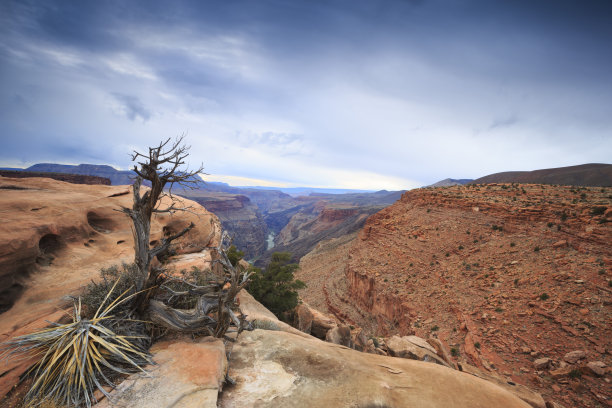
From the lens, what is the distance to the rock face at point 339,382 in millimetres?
4168

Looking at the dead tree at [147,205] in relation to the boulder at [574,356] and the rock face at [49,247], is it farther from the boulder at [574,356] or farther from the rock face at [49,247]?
the boulder at [574,356]

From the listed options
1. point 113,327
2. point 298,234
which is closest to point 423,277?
point 113,327

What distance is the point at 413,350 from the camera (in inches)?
328

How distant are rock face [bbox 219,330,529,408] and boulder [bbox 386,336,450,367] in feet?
10.0

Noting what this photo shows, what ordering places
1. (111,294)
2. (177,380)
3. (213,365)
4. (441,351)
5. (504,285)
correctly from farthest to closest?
(504,285) < (441,351) < (111,294) < (213,365) < (177,380)

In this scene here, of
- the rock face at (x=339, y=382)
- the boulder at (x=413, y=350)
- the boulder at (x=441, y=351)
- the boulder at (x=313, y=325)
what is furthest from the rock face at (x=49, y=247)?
the boulder at (x=441, y=351)

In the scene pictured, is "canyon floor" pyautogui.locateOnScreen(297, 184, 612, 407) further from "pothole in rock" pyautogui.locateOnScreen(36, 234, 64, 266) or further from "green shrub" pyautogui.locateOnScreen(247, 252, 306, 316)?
"pothole in rock" pyautogui.locateOnScreen(36, 234, 64, 266)

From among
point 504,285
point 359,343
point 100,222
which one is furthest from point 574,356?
point 100,222

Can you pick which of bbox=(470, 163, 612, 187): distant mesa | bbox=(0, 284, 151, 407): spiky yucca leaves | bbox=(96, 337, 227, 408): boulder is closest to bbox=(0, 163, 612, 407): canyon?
bbox=(96, 337, 227, 408): boulder

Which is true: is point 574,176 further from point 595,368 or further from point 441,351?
point 441,351

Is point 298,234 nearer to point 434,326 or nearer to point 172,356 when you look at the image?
point 434,326

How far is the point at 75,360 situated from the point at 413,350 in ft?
31.3

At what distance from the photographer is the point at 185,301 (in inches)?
253

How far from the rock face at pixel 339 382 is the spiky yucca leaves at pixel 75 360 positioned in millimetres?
1997
